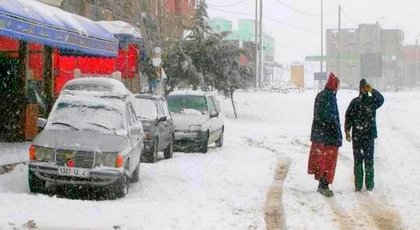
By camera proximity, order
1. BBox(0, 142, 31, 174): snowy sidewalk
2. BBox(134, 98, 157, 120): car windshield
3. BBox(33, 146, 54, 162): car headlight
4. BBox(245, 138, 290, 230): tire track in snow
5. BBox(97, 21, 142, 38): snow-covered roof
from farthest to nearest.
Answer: BBox(97, 21, 142, 38): snow-covered roof → BBox(134, 98, 157, 120): car windshield → BBox(0, 142, 31, 174): snowy sidewalk → BBox(33, 146, 54, 162): car headlight → BBox(245, 138, 290, 230): tire track in snow

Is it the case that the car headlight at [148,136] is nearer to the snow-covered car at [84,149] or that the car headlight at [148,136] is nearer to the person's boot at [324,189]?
the snow-covered car at [84,149]

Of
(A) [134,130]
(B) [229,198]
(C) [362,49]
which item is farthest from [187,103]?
(C) [362,49]

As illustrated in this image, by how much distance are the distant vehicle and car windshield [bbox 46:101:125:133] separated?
11.5 feet

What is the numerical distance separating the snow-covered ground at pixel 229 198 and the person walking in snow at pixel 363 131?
35 centimetres

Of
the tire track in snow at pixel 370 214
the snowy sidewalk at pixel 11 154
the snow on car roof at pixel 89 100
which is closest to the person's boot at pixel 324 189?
the tire track in snow at pixel 370 214

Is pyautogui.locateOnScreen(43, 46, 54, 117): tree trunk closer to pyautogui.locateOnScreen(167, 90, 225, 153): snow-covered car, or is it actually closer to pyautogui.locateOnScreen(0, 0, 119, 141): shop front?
pyautogui.locateOnScreen(0, 0, 119, 141): shop front

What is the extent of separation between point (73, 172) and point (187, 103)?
364 inches

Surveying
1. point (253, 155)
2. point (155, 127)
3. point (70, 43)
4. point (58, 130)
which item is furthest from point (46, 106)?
point (58, 130)

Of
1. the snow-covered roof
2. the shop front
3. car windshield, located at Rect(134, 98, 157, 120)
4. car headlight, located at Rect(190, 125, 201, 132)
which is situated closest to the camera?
car windshield, located at Rect(134, 98, 157, 120)

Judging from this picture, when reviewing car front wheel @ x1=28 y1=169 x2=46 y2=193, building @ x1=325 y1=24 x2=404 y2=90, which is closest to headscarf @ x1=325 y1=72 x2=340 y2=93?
car front wheel @ x1=28 y1=169 x2=46 y2=193

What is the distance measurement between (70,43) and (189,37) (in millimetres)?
18555

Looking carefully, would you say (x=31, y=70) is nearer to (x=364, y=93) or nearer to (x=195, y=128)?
(x=195, y=128)

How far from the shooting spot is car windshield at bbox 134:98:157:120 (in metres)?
14.6

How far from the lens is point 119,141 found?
9.40 meters
